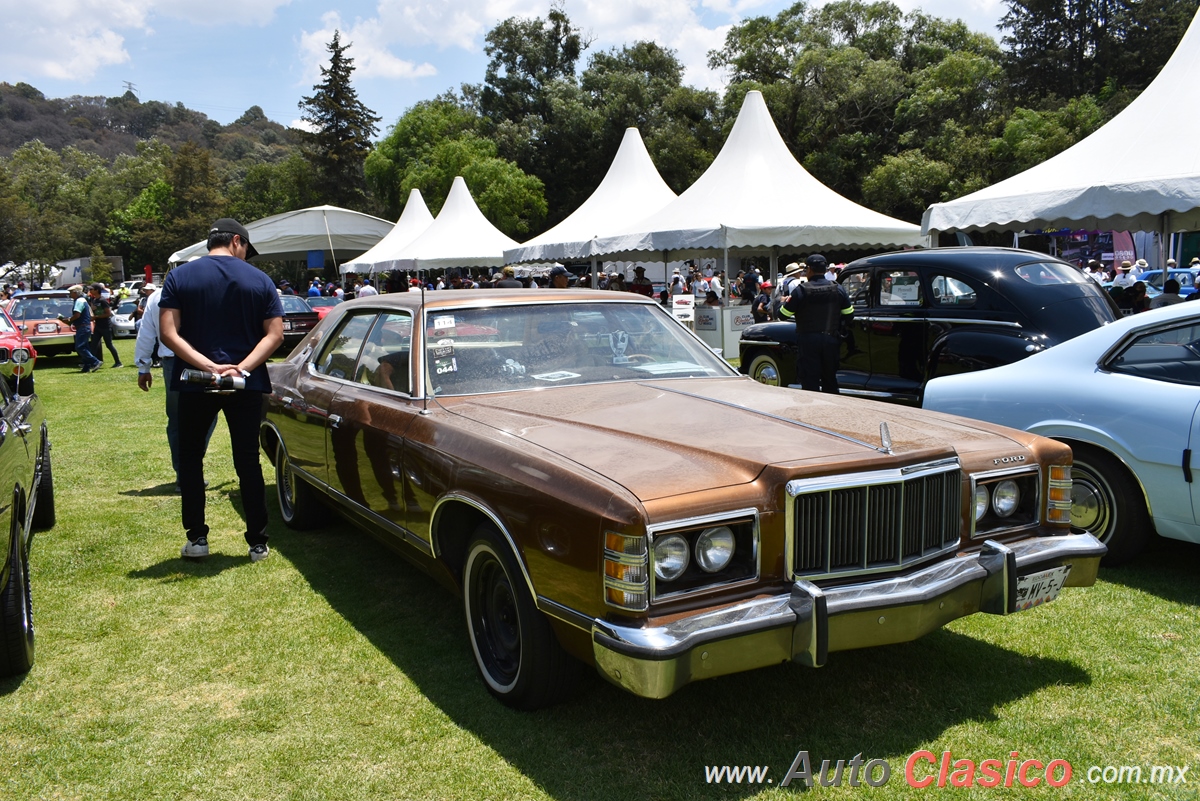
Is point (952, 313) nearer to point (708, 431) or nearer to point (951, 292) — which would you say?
point (951, 292)

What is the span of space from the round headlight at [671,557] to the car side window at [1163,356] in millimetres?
3304

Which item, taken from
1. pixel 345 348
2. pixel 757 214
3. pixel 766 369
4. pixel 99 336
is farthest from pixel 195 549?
pixel 99 336

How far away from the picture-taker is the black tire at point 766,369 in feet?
34.3

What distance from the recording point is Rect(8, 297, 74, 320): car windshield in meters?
19.4

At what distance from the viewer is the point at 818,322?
27.2 feet

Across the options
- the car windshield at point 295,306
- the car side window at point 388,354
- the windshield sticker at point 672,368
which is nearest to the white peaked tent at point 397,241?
the car windshield at point 295,306

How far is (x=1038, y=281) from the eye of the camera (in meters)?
7.48

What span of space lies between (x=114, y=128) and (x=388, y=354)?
211048mm

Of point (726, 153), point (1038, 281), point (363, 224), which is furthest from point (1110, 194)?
point (363, 224)

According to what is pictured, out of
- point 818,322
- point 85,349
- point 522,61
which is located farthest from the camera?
point 522,61

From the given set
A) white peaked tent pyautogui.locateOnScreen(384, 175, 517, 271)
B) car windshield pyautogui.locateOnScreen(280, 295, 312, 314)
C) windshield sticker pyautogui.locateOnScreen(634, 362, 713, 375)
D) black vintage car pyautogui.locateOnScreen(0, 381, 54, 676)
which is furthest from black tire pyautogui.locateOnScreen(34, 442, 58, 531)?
white peaked tent pyautogui.locateOnScreen(384, 175, 517, 271)

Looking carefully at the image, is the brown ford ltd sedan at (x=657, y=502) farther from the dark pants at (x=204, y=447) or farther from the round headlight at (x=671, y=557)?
the dark pants at (x=204, y=447)
